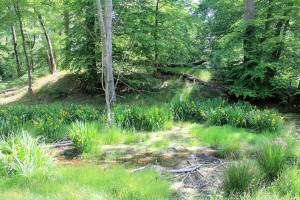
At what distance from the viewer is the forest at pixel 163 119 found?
2615 millimetres

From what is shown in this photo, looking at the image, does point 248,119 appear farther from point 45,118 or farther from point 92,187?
point 45,118

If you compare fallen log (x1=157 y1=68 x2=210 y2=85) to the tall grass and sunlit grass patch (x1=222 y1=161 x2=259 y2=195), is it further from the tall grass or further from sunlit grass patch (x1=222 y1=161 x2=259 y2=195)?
sunlit grass patch (x1=222 y1=161 x2=259 y2=195)

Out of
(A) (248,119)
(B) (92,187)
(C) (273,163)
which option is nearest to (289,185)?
(C) (273,163)

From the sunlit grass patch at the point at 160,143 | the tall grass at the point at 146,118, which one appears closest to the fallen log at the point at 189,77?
the tall grass at the point at 146,118

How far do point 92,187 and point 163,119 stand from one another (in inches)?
149

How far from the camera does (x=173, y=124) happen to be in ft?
21.0

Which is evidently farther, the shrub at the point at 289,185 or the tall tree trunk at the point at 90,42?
the tall tree trunk at the point at 90,42

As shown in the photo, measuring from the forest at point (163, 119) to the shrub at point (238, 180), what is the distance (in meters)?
0.01

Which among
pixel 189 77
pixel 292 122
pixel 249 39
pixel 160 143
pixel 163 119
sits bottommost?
pixel 292 122

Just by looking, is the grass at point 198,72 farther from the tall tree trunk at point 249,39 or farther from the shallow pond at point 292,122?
the shallow pond at point 292,122

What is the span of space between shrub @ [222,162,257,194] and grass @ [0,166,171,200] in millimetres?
837

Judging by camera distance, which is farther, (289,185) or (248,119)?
(248,119)

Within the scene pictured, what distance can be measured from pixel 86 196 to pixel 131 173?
95cm

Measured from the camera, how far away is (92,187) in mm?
2434
